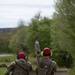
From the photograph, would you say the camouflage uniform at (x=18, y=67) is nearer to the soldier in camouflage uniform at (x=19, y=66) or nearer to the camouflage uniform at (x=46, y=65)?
the soldier in camouflage uniform at (x=19, y=66)

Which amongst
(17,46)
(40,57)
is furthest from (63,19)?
(17,46)

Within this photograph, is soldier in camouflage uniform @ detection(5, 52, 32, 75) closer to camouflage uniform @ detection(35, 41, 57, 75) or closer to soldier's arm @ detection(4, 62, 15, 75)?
soldier's arm @ detection(4, 62, 15, 75)

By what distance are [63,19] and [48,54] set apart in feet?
39.5

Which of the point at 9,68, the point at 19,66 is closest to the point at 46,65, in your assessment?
the point at 19,66

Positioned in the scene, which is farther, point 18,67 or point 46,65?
point 18,67

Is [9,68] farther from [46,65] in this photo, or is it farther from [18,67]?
[46,65]

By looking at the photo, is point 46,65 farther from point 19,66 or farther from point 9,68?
point 9,68

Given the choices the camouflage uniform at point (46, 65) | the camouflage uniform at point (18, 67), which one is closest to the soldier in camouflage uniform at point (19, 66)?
the camouflage uniform at point (18, 67)

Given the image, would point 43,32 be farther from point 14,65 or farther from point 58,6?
point 14,65

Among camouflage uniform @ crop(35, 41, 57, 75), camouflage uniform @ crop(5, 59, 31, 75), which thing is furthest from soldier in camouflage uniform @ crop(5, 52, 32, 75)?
camouflage uniform @ crop(35, 41, 57, 75)

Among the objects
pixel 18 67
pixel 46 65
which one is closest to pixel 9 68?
pixel 18 67

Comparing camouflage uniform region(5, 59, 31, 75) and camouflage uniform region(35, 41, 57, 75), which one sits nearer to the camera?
camouflage uniform region(35, 41, 57, 75)

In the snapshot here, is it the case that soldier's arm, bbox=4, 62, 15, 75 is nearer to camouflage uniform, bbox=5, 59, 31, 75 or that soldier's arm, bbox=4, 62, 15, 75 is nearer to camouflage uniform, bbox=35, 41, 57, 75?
camouflage uniform, bbox=5, 59, 31, 75

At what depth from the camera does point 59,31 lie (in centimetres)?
2152
